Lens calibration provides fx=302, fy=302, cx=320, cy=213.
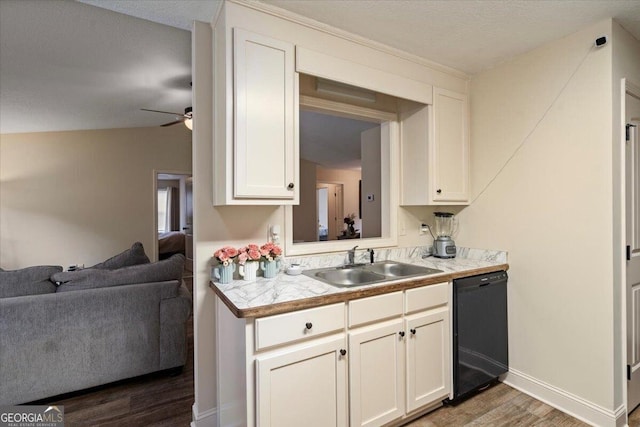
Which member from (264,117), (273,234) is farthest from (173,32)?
(273,234)

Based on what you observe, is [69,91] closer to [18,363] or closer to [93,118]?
[93,118]

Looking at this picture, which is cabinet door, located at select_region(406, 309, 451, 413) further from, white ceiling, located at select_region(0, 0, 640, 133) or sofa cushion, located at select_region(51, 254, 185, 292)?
sofa cushion, located at select_region(51, 254, 185, 292)

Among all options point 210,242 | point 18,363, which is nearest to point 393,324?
point 210,242

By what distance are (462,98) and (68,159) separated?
19.2ft

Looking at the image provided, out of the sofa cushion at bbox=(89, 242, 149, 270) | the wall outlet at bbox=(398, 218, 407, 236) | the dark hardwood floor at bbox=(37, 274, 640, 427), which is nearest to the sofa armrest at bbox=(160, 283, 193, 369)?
the dark hardwood floor at bbox=(37, 274, 640, 427)

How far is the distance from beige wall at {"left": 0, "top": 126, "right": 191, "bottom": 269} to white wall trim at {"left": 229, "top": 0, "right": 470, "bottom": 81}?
183 inches

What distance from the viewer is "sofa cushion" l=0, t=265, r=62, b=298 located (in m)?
2.12

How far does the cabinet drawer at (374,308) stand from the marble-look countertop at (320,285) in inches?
1.6

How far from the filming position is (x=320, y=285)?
168cm

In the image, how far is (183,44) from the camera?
8.16ft

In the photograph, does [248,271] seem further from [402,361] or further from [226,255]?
[402,361]

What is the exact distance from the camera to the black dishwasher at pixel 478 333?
2023mm

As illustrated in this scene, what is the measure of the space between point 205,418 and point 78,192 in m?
A: 4.89

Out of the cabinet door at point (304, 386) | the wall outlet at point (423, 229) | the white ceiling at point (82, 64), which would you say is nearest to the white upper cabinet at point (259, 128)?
the cabinet door at point (304, 386)
